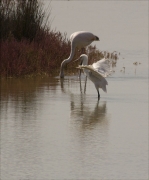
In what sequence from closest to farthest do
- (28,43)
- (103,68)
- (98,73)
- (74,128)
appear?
(74,128) → (98,73) → (103,68) → (28,43)

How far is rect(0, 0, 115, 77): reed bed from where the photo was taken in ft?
53.1

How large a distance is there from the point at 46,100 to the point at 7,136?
131 inches

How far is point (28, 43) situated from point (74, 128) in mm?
7974

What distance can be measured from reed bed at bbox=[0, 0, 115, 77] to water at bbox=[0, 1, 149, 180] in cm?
61

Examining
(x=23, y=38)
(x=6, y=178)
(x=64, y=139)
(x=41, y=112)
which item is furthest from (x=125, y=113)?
(x=23, y=38)

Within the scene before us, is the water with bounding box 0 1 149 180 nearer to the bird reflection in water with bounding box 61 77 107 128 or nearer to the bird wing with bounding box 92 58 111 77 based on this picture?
the bird reflection in water with bounding box 61 77 107 128

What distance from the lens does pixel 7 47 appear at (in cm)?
1639

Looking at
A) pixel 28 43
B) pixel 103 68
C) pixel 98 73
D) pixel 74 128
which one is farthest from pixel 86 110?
pixel 28 43

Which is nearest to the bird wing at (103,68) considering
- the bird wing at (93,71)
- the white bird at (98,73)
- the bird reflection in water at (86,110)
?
the white bird at (98,73)

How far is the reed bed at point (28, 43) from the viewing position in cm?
1617

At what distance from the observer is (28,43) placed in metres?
17.5

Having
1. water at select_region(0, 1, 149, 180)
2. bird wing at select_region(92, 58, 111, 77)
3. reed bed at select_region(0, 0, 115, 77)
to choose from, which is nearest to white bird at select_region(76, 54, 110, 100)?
bird wing at select_region(92, 58, 111, 77)

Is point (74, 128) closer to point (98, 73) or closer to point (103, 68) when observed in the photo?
point (98, 73)

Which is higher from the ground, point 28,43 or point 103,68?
point 28,43
